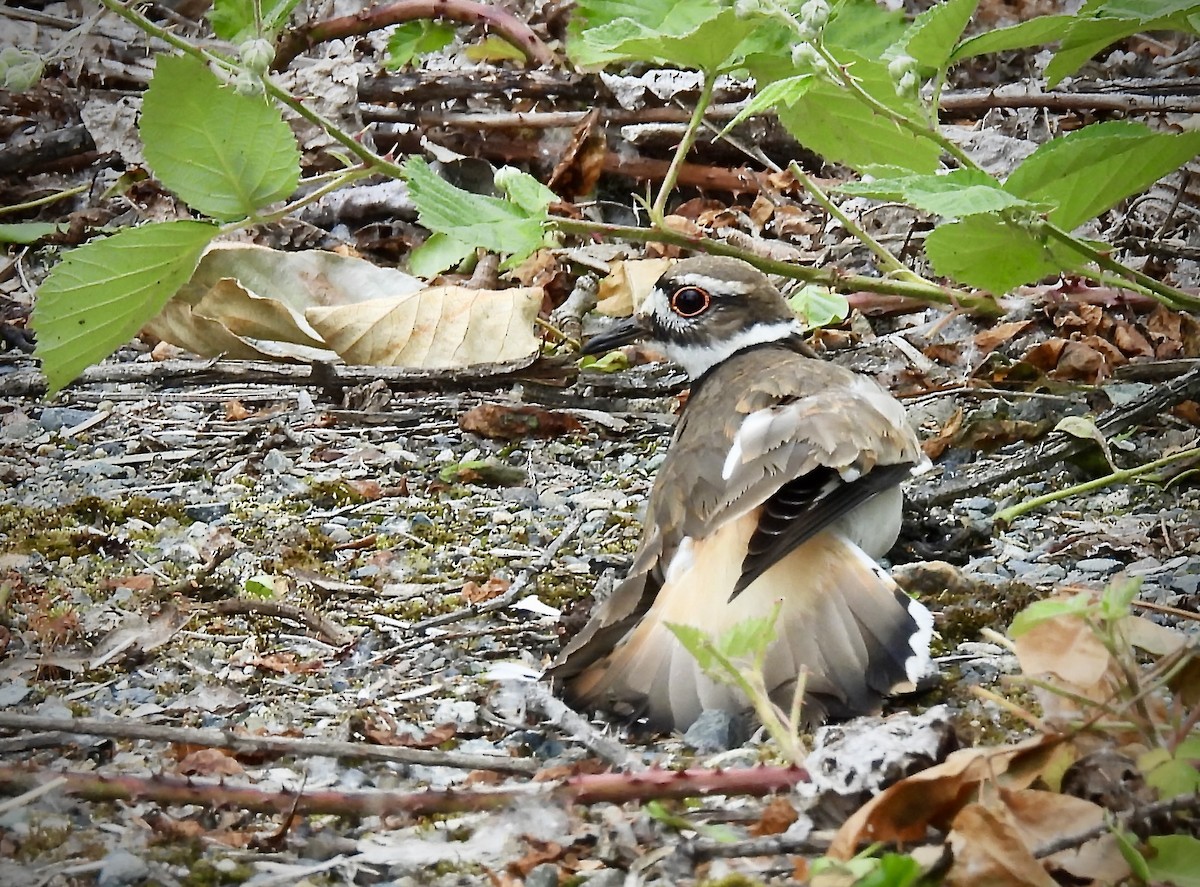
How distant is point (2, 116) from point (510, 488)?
3.06 meters

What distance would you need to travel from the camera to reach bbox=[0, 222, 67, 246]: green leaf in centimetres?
454

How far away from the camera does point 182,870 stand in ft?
4.72

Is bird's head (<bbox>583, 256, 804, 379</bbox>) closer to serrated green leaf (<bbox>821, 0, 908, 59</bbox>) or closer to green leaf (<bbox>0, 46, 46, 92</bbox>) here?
serrated green leaf (<bbox>821, 0, 908, 59</bbox>)

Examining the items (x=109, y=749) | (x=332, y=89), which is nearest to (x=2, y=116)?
(x=332, y=89)

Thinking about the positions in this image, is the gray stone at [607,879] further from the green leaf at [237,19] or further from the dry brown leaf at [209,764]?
the green leaf at [237,19]

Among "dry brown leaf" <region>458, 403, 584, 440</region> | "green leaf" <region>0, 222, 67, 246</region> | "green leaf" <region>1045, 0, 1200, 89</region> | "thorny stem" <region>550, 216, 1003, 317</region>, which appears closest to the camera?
"green leaf" <region>1045, 0, 1200, 89</region>

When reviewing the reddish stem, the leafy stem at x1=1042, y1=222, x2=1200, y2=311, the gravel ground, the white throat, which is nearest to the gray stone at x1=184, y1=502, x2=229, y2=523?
the gravel ground

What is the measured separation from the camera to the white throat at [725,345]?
3.17m

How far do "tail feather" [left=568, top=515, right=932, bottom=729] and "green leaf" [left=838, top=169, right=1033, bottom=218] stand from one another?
55cm

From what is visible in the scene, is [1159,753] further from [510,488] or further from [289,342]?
[289,342]

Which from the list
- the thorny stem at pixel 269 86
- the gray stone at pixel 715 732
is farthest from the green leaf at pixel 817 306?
the gray stone at pixel 715 732

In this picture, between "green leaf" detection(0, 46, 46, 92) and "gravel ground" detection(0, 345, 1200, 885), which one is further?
"green leaf" detection(0, 46, 46, 92)

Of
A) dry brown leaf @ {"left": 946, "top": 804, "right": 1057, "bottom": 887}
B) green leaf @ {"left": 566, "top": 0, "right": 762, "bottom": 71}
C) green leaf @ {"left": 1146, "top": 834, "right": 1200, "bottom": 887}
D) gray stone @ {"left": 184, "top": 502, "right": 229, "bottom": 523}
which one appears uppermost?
green leaf @ {"left": 566, "top": 0, "right": 762, "bottom": 71}

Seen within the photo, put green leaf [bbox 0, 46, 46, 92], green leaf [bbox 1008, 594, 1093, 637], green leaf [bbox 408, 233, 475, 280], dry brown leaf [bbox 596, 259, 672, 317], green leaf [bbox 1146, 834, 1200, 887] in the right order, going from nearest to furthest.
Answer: green leaf [bbox 1146, 834, 1200, 887] < green leaf [bbox 1008, 594, 1093, 637] < green leaf [bbox 408, 233, 475, 280] < green leaf [bbox 0, 46, 46, 92] < dry brown leaf [bbox 596, 259, 672, 317]
